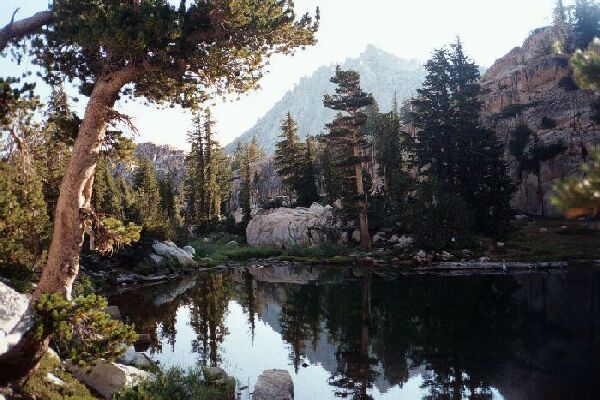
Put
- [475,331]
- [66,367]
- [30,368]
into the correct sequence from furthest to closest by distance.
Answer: [475,331] < [66,367] < [30,368]

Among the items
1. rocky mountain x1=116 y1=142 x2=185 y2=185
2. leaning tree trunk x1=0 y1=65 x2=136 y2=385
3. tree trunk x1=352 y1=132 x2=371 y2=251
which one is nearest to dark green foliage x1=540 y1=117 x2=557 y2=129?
tree trunk x1=352 y1=132 x2=371 y2=251

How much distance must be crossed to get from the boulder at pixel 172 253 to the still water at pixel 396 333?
8.38 meters

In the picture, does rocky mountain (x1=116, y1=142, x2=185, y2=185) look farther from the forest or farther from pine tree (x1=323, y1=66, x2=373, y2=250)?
pine tree (x1=323, y1=66, x2=373, y2=250)

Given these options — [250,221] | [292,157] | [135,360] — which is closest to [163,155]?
[292,157]

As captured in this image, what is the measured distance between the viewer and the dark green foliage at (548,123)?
58031mm

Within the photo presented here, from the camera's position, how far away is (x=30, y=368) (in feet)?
25.4

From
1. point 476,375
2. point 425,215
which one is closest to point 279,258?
point 425,215

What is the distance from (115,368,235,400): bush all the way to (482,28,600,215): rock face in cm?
4044

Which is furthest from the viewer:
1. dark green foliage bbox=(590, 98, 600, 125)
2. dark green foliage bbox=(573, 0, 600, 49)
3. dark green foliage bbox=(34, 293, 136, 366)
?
dark green foliage bbox=(573, 0, 600, 49)

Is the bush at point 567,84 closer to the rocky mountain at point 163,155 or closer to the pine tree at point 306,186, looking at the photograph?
the pine tree at point 306,186

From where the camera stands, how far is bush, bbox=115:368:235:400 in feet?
30.5

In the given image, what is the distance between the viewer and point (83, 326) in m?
7.31

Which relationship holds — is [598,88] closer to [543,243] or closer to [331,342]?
[331,342]

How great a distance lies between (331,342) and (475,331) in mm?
6046
